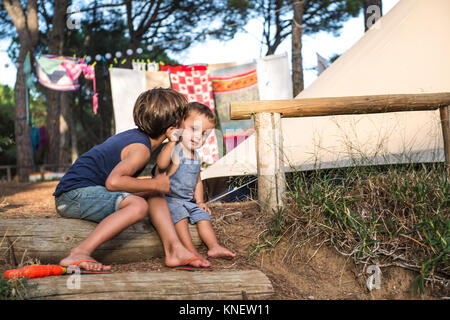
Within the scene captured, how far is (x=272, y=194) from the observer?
2.63 metres

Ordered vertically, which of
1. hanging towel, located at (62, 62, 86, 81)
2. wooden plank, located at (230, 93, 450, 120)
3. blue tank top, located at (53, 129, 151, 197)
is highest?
hanging towel, located at (62, 62, 86, 81)

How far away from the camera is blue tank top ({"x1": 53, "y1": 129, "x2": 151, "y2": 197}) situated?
2.23 m

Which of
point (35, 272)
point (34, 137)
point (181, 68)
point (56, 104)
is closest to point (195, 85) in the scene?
point (181, 68)

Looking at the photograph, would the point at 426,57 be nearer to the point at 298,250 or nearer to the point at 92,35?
the point at 298,250

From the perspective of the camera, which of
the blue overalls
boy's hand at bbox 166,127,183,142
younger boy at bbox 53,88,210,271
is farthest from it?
the blue overalls

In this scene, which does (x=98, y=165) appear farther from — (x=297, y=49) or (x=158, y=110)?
(x=297, y=49)

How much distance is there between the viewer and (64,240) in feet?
7.08

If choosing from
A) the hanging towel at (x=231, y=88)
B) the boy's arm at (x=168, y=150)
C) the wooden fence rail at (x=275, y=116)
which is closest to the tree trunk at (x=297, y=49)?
the hanging towel at (x=231, y=88)

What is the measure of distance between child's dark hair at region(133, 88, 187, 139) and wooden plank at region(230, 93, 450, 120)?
530 millimetres

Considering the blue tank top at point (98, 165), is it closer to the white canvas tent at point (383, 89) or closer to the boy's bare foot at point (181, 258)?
the boy's bare foot at point (181, 258)

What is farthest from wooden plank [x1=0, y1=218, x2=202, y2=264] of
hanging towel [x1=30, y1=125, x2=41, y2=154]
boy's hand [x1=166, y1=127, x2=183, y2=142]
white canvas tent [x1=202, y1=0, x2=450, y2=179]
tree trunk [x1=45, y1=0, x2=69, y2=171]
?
hanging towel [x1=30, y1=125, x2=41, y2=154]

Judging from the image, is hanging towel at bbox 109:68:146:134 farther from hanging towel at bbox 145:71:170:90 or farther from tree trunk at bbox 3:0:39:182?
tree trunk at bbox 3:0:39:182

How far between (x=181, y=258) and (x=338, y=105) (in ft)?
5.05

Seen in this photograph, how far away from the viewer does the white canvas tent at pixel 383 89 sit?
349 cm
